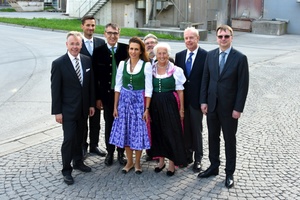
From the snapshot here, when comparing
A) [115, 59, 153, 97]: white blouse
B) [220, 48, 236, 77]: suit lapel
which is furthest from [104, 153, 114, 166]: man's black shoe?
[220, 48, 236, 77]: suit lapel

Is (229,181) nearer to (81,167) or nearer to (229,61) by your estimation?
(229,61)

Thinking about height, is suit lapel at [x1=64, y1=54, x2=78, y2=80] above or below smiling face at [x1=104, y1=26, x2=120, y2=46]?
below

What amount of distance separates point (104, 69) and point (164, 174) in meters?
1.79

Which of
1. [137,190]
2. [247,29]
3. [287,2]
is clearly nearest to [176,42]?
[247,29]

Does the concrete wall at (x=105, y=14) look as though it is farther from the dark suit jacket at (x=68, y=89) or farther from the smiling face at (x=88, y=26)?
the dark suit jacket at (x=68, y=89)

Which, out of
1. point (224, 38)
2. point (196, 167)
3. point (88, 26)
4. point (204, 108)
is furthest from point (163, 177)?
point (88, 26)

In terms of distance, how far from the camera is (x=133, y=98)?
5.65 meters

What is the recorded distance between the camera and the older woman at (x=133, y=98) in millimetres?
5574

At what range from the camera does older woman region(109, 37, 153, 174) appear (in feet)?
18.3

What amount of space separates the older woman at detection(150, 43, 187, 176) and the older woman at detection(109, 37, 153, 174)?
135 millimetres

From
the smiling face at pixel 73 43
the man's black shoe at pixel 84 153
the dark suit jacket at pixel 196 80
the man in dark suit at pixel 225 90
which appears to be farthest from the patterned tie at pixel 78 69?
the man in dark suit at pixel 225 90

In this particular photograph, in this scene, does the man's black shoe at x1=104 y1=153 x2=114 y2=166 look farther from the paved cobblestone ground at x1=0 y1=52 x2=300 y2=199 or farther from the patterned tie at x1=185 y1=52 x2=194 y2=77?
the patterned tie at x1=185 y1=52 x2=194 y2=77

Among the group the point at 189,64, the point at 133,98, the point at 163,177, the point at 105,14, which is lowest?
the point at 163,177

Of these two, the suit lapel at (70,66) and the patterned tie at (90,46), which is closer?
the suit lapel at (70,66)
